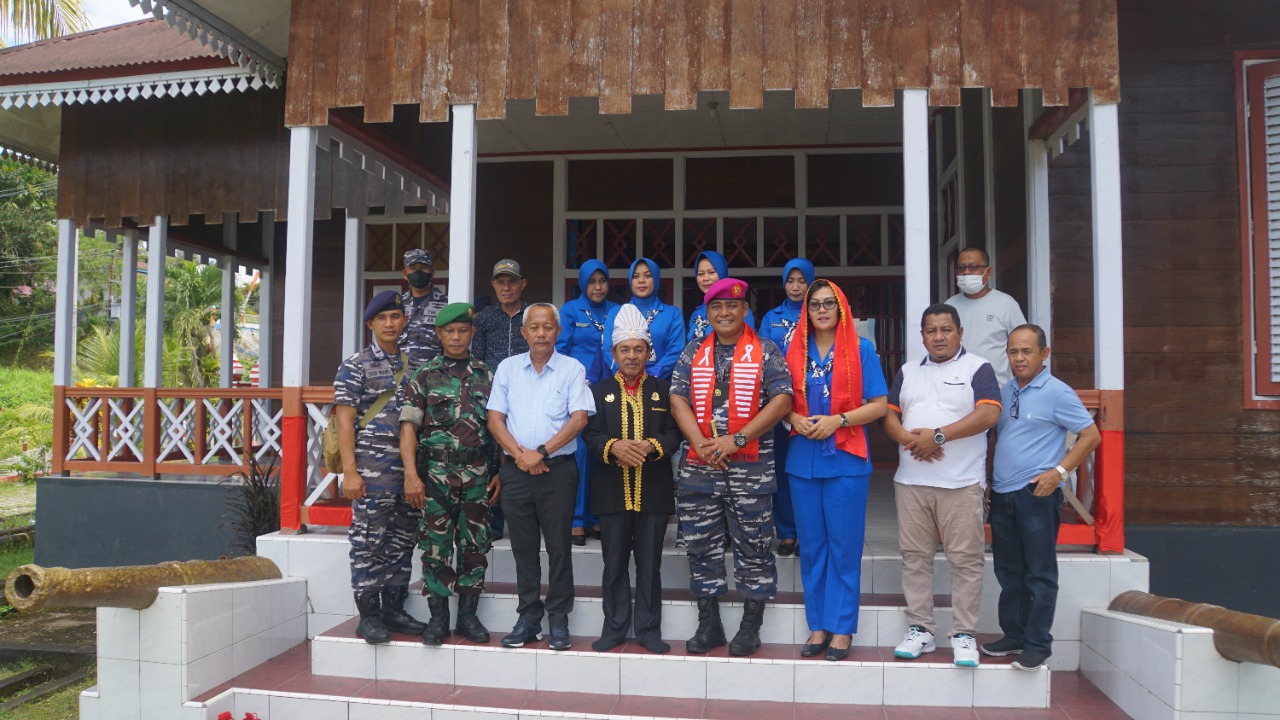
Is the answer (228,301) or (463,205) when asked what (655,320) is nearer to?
(463,205)

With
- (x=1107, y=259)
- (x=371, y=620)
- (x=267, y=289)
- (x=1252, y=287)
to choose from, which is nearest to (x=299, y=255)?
(x=371, y=620)

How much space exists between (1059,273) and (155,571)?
5405mm

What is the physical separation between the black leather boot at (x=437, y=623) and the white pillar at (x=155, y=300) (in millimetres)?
4606

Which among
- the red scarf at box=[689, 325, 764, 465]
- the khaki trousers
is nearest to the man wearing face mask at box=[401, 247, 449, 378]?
the red scarf at box=[689, 325, 764, 465]

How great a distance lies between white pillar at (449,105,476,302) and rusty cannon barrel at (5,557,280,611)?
1.83 metres

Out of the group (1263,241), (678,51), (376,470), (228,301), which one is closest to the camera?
(376,470)

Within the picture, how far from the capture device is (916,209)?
15.4ft

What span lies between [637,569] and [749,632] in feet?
1.91

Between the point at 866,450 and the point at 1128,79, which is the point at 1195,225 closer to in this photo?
the point at 1128,79

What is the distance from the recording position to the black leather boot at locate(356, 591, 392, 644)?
4188 mm

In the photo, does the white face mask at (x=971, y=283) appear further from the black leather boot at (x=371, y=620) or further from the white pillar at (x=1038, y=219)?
the black leather boot at (x=371, y=620)

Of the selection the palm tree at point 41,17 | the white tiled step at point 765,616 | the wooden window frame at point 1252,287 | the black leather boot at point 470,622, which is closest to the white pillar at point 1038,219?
the wooden window frame at point 1252,287

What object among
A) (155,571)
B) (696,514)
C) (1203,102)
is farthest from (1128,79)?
(155,571)

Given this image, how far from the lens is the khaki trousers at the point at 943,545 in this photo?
12.6ft
